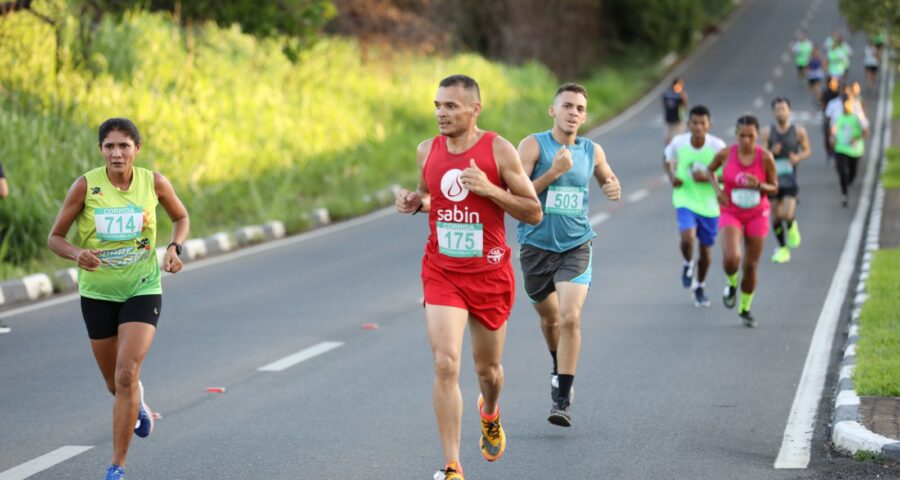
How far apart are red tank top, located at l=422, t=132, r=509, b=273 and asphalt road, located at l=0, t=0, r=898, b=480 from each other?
1.12 metres

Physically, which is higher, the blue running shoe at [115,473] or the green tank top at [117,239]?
the green tank top at [117,239]

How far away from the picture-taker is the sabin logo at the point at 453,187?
283 inches

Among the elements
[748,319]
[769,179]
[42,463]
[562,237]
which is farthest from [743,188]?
[42,463]

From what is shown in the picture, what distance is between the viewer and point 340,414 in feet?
→ 30.7

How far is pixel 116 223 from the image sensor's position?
774 cm

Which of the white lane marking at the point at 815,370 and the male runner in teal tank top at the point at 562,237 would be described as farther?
the male runner in teal tank top at the point at 562,237

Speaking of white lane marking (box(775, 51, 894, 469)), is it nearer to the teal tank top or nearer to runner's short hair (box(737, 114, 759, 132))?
the teal tank top

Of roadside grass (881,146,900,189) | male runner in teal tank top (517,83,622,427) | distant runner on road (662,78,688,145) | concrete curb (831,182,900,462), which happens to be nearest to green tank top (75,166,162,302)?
male runner in teal tank top (517,83,622,427)

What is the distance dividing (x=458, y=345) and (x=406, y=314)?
6.99 meters

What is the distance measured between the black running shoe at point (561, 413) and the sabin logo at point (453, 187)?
196 centimetres

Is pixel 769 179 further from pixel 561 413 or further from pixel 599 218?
pixel 599 218

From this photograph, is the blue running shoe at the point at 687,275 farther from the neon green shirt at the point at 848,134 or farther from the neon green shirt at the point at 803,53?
the neon green shirt at the point at 803,53

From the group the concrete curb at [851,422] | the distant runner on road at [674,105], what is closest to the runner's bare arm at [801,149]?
the concrete curb at [851,422]

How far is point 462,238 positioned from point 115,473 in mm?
1933
